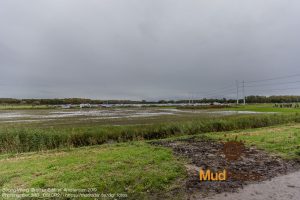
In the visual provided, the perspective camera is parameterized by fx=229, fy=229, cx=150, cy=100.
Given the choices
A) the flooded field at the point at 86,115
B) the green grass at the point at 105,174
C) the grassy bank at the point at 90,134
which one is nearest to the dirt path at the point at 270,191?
the green grass at the point at 105,174

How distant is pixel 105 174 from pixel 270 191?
14.1 feet

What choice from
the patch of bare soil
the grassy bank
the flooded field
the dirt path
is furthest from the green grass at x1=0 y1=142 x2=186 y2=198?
the flooded field

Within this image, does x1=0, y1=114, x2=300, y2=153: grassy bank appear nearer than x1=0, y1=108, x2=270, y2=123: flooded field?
Yes

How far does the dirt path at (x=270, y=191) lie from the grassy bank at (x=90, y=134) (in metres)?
10.2

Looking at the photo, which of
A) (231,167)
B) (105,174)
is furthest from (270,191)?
(105,174)

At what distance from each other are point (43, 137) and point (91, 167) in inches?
309

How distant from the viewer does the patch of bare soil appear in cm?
580

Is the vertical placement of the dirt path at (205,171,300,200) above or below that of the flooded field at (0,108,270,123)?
above

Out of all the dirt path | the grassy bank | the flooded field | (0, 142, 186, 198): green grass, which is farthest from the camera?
the flooded field

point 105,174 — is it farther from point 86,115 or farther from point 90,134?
point 86,115

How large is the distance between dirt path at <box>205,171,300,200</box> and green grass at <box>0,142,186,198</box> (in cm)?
140

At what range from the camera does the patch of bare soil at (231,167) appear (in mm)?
5802

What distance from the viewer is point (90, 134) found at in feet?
49.8

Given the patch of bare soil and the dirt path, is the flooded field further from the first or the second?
the dirt path
